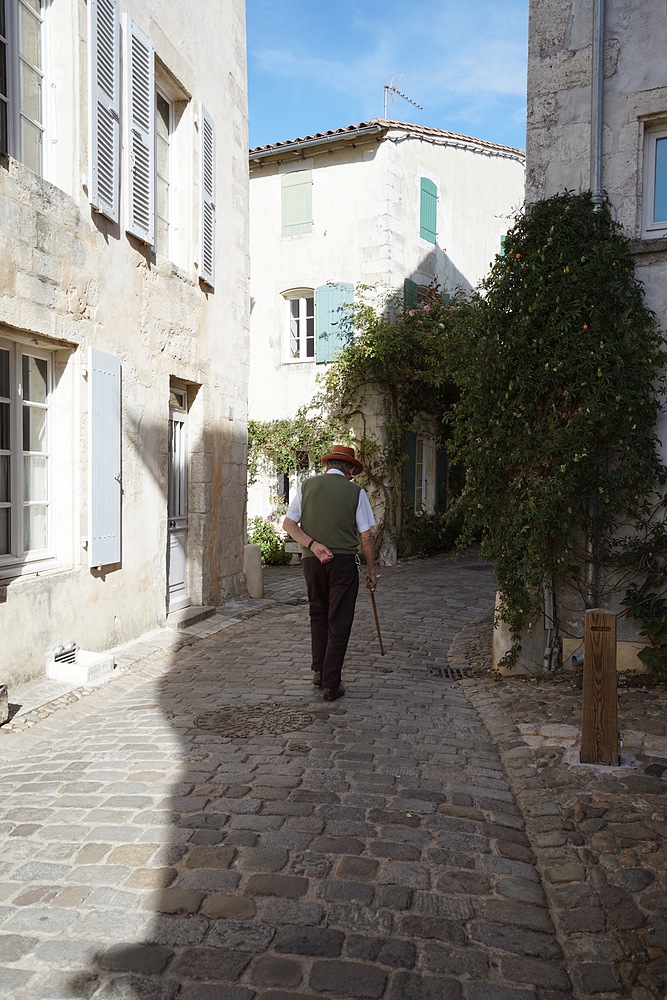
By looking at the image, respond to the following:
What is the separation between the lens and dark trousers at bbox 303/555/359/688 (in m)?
5.62

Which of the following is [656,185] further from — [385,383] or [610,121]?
[385,383]

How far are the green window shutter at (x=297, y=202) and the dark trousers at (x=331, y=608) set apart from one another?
37.6 ft

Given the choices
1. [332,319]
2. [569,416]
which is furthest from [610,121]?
[332,319]

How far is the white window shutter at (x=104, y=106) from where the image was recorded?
6.59 meters

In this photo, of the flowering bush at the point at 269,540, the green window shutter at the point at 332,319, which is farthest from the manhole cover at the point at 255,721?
the green window shutter at the point at 332,319

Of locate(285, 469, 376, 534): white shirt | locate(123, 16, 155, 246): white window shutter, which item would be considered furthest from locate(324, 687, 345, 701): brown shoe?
locate(123, 16, 155, 246): white window shutter

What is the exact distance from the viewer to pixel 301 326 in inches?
632

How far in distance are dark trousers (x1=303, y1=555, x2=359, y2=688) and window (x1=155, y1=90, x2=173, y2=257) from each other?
4.22 metres

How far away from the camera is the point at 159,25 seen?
8008mm

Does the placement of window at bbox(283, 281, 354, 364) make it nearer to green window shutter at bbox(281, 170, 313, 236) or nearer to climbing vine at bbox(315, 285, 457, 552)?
climbing vine at bbox(315, 285, 457, 552)

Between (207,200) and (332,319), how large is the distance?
21.0 ft

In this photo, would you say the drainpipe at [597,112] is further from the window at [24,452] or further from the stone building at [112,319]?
the window at [24,452]

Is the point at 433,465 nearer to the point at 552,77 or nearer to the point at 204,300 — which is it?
the point at 204,300

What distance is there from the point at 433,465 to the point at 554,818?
1373cm
